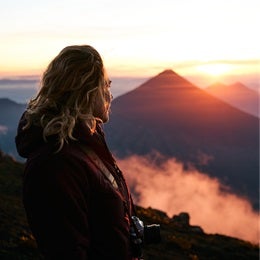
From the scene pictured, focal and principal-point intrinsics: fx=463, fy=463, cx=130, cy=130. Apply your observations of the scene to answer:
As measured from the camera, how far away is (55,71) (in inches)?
138

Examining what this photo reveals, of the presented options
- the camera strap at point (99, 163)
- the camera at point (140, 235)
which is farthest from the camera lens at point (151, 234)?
the camera strap at point (99, 163)

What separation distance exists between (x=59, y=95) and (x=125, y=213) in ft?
3.60

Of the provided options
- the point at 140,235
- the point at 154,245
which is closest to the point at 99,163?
the point at 140,235

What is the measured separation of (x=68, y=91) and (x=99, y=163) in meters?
0.63

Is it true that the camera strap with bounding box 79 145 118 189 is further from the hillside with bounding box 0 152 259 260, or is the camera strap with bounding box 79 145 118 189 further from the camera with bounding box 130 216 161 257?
the hillside with bounding box 0 152 259 260

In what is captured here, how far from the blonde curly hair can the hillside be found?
972cm

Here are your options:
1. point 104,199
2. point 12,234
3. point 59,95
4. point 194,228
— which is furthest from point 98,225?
point 194,228

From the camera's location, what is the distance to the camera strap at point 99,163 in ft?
11.8

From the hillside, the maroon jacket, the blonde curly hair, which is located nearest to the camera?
the maroon jacket

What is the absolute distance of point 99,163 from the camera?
12.1ft

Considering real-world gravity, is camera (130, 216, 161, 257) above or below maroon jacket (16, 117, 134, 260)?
below

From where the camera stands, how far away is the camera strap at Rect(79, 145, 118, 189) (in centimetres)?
361

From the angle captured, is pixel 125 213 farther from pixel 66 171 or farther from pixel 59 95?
pixel 59 95

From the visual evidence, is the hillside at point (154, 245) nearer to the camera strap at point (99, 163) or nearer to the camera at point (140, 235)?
the camera at point (140, 235)
